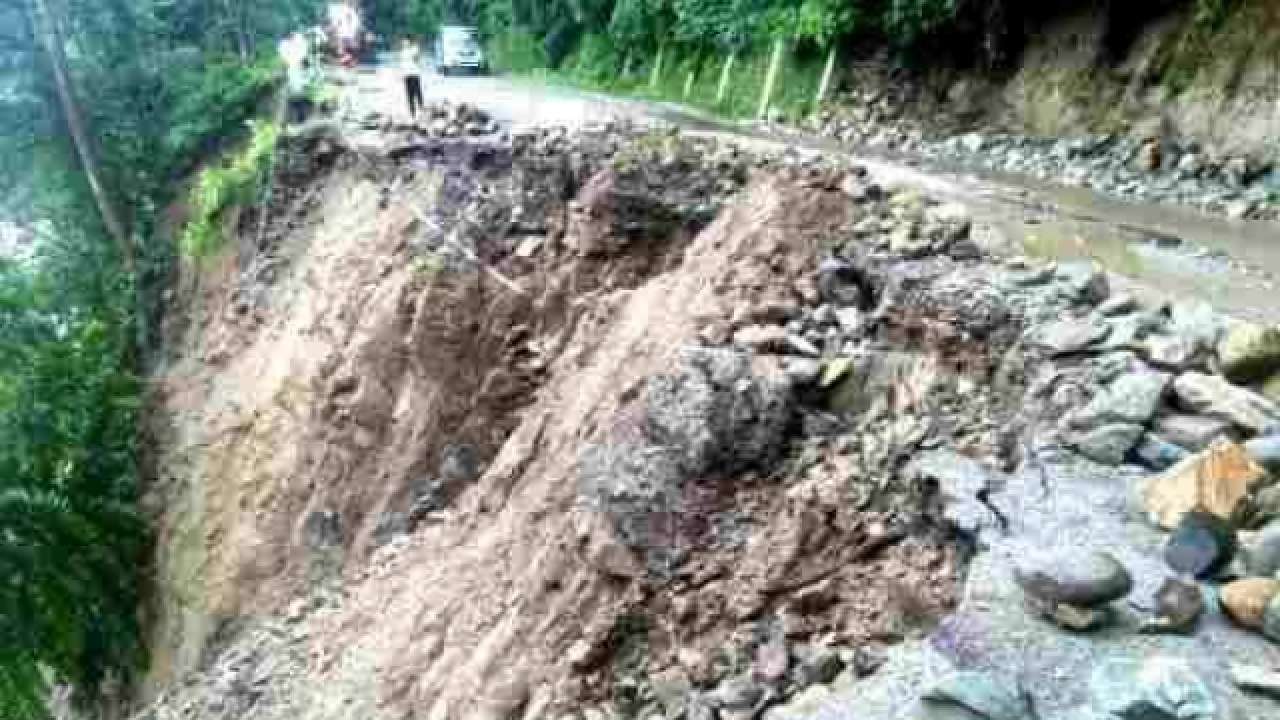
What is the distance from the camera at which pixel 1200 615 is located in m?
3.43

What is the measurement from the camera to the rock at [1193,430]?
4.23 m

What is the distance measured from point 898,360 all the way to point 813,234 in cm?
142

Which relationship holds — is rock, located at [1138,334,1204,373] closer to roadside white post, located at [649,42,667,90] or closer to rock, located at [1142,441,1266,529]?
rock, located at [1142,441,1266,529]

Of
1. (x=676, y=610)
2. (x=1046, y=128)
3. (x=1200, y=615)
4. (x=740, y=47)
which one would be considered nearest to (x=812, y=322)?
(x=676, y=610)

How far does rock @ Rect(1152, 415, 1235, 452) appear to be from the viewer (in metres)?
4.23

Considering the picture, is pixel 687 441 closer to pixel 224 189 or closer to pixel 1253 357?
pixel 1253 357

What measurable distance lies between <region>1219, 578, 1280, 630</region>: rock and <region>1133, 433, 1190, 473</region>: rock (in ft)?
2.77

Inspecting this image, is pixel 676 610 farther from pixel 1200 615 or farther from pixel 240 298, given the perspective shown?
pixel 240 298

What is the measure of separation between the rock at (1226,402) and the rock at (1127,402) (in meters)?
0.10

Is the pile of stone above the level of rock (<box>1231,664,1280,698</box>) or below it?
below

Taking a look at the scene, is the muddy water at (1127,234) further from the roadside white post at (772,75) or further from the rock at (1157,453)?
the roadside white post at (772,75)

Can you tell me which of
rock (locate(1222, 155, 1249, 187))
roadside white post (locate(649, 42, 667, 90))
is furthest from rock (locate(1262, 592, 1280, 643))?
roadside white post (locate(649, 42, 667, 90))

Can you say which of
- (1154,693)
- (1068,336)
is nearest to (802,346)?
(1068,336)

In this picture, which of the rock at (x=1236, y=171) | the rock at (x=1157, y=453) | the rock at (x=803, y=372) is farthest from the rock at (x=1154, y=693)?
the rock at (x=1236, y=171)
